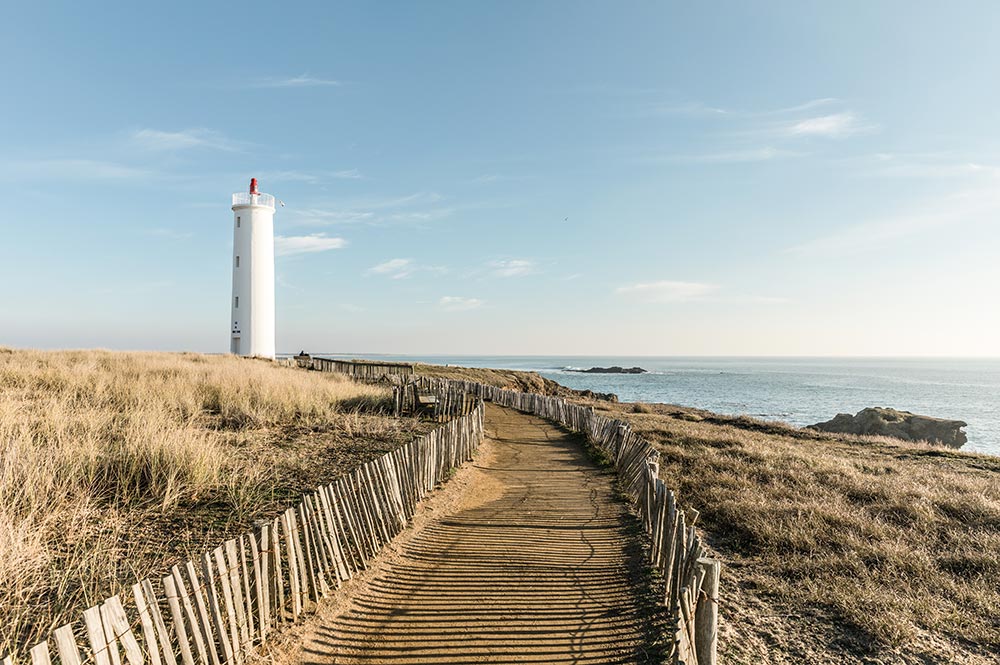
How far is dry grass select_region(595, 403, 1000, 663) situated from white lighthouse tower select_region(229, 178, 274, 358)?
25.9 m

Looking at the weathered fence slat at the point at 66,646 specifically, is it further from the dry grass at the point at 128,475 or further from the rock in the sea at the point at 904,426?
the rock in the sea at the point at 904,426

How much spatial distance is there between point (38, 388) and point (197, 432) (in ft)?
22.1

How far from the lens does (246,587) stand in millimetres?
3811

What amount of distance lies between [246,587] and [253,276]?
98.6 ft

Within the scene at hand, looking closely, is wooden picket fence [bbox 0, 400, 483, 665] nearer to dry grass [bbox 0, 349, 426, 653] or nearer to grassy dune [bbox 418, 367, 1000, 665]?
dry grass [bbox 0, 349, 426, 653]

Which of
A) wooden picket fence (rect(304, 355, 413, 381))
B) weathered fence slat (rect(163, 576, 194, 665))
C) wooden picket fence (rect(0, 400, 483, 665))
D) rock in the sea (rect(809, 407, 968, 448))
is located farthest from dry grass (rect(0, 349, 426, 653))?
rock in the sea (rect(809, 407, 968, 448))

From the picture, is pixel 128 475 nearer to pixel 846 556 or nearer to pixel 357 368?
pixel 846 556

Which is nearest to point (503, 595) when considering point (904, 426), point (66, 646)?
point (66, 646)

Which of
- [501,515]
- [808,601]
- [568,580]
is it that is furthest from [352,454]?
[808,601]

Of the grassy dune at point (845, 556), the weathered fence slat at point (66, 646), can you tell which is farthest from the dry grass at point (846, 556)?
the weathered fence slat at point (66, 646)

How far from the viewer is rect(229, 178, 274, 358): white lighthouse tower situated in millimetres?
30438

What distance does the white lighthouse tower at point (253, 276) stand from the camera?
99.9ft

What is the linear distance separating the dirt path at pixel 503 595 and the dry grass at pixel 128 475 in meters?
1.75

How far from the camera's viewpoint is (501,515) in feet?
25.2
